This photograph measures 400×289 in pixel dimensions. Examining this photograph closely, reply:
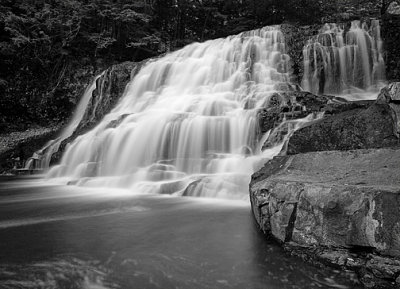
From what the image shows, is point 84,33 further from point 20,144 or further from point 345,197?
point 345,197

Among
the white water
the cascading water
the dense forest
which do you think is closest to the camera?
the cascading water

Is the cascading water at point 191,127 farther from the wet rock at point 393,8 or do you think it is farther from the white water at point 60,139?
the wet rock at point 393,8

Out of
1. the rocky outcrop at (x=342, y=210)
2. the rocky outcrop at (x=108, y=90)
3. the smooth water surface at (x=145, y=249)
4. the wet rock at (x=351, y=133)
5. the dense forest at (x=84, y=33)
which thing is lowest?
the smooth water surface at (x=145, y=249)

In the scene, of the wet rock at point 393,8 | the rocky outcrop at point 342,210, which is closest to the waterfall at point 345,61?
the rocky outcrop at point 342,210

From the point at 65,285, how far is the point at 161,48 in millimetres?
20762

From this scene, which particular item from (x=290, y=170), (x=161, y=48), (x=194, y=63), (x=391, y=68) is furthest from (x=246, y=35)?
(x=290, y=170)

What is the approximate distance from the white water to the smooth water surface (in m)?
6.31

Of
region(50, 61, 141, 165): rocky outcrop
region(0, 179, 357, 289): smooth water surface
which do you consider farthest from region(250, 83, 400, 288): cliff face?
region(50, 61, 141, 165): rocky outcrop

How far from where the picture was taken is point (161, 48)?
73.9 ft

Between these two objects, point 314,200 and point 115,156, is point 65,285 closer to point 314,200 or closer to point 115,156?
point 314,200

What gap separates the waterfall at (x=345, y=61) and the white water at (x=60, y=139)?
1055 centimetres

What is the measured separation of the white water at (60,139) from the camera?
13.2m

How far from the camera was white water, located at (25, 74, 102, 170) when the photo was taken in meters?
13.2

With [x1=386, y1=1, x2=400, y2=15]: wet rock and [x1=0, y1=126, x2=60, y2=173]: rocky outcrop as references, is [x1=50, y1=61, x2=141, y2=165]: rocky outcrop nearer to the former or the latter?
[x1=0, y1=126, x2=60, y2=173]: rocky outcrop
